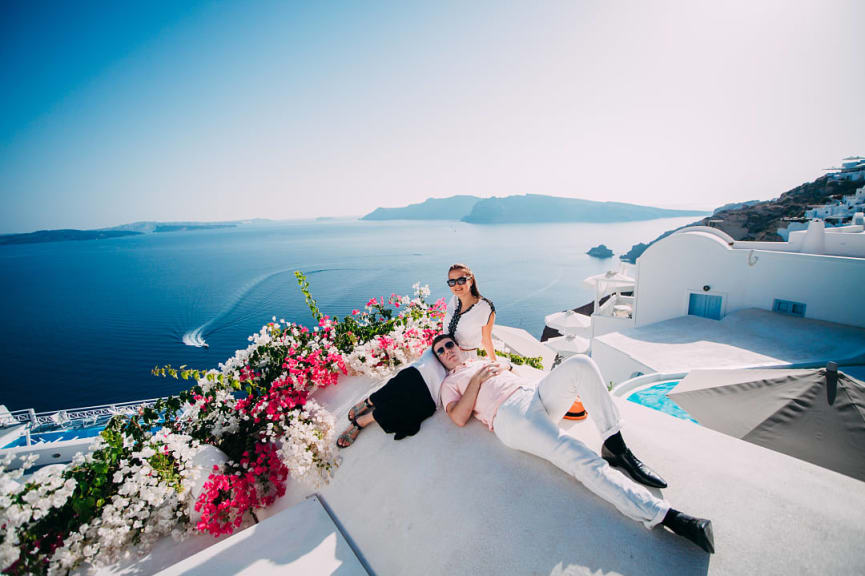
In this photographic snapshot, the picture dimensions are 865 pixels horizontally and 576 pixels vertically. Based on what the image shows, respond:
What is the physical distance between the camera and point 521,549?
2584 millimetres

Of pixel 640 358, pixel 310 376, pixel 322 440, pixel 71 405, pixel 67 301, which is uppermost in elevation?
pixel 310 376

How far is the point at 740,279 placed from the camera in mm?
11375

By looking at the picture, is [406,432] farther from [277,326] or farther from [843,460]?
[843,460]

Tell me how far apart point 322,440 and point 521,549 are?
2.31 meters

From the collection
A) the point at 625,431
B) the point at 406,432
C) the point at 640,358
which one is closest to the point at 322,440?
the point at 406,432

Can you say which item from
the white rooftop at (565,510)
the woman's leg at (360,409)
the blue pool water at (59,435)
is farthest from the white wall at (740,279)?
the blue pool water at (59,435)

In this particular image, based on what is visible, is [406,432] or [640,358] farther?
[640,358]

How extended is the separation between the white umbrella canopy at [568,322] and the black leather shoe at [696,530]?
17.4 meters

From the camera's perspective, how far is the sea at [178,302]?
92.4 feet

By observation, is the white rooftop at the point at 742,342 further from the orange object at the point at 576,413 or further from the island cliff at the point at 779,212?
the island cliff at the point at 779,212

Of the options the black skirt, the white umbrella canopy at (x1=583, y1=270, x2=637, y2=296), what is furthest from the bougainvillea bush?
the white umbrella canopy at (x1=583, y1=270, x2=637, y2=296)

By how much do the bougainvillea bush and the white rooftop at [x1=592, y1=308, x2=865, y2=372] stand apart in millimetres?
8698

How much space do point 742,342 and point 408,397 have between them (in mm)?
10887

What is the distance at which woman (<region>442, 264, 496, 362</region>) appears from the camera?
4195 millimetres
